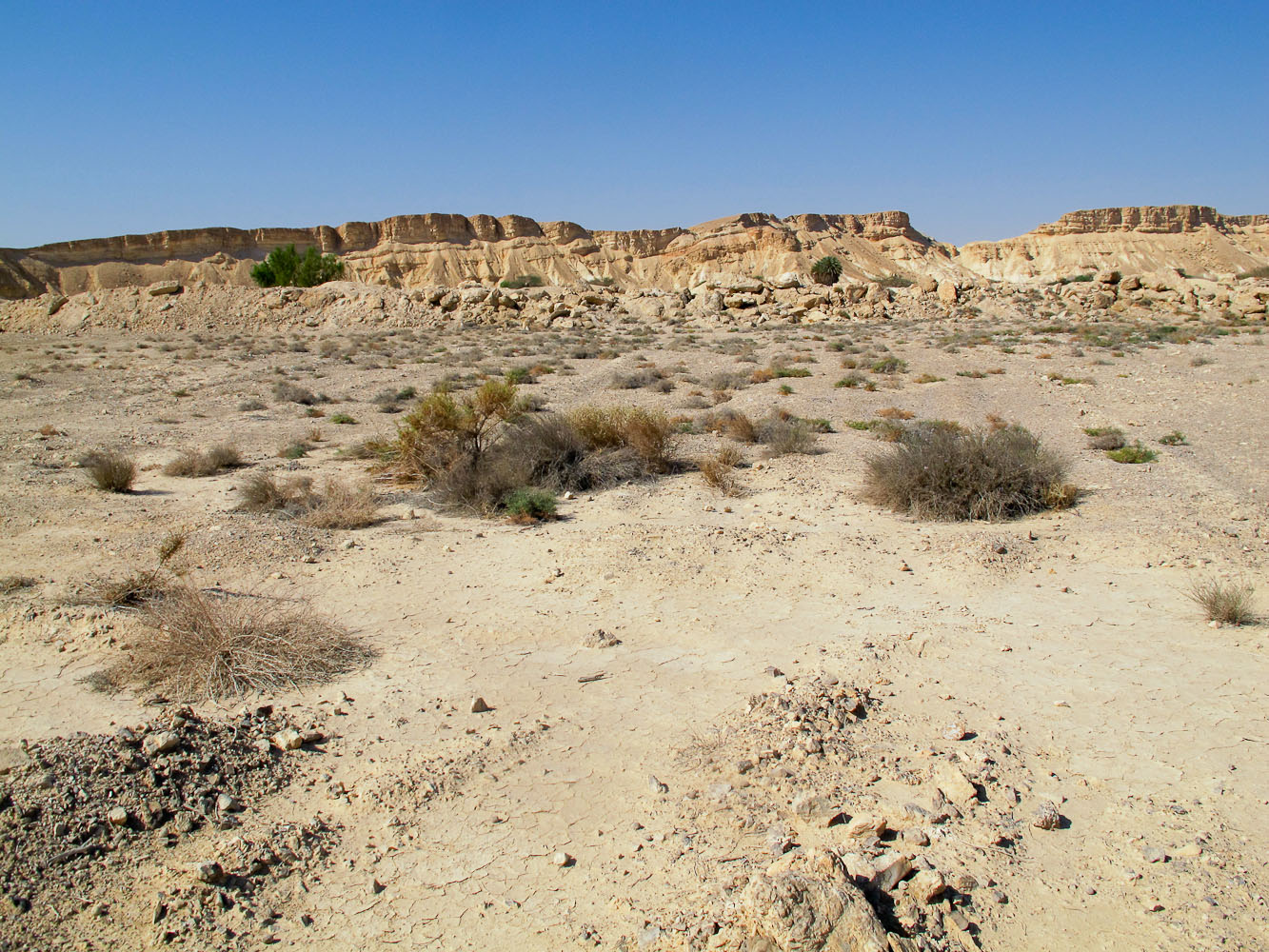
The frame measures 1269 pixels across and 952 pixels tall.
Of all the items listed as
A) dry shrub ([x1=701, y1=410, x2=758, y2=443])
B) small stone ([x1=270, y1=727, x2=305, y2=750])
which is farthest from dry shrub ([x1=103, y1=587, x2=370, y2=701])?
dry shrub ([x1=701, y1=410, x2=758, y2=443])

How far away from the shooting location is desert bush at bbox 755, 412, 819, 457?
11227 millimetres

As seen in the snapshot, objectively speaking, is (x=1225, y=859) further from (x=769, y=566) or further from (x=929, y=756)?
(x=769, y=566)

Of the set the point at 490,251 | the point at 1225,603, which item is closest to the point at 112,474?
the point at 1225,603

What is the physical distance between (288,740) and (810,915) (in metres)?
2.84

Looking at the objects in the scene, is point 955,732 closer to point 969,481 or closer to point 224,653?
point 224,653

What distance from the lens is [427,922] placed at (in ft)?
10.0

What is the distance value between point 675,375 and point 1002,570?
14693 millimetres

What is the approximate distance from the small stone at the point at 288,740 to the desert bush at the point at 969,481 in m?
6.46

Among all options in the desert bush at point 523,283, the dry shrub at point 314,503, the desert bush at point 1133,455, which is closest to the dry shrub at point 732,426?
the desert bush at point 1133,455

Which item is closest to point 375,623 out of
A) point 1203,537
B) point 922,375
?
point 1203,537

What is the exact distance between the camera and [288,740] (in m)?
4.17

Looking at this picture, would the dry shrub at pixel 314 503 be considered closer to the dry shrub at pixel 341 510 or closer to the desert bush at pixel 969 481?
the dry shrub at pixel 341 510

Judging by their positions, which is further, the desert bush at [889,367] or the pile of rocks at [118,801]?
the desert bush at [889,367]

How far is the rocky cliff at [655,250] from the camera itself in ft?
225
